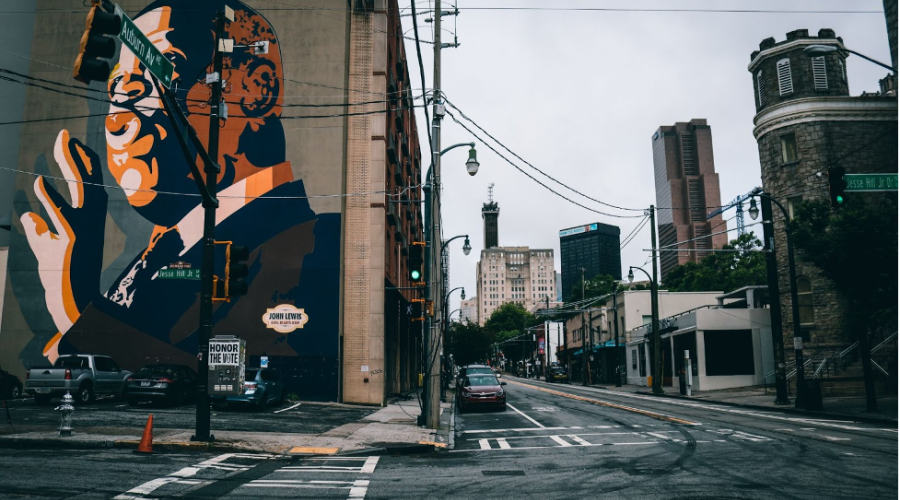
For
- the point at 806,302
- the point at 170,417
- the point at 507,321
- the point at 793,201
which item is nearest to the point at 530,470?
the point at 170,417

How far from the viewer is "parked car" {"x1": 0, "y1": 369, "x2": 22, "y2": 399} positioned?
25828 millimetres

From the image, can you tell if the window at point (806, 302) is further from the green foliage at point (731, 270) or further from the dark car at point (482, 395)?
the green foliage at point (731, 270)

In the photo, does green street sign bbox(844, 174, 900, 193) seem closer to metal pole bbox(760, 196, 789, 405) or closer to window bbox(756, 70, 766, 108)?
metal pole bbox(760, 196, 789, 405)

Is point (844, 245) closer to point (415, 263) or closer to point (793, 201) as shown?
point (415, 263)

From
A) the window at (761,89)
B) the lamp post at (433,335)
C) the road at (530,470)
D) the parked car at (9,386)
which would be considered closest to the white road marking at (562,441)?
the road at (530,470)

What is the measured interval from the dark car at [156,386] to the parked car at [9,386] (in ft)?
24.7

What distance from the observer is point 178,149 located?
3088 cm

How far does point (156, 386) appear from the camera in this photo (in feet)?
71.7

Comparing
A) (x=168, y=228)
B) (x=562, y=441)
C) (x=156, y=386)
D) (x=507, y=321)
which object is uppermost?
(x=507, y=321)

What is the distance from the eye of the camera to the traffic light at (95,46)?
7.97 meters

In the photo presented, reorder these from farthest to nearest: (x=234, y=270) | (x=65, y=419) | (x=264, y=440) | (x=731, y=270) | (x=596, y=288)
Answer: (x=596, y=288), (x=731, y=270), (x=264, y=440), (x=234, y=270), (x=65, y=419)

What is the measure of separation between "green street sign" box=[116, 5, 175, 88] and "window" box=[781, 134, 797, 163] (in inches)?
1297

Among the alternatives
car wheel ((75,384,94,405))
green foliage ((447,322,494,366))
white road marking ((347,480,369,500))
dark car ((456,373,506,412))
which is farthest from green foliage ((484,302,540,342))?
white road marking ((347,480,369,500))

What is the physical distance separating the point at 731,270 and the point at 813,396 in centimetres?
5370
